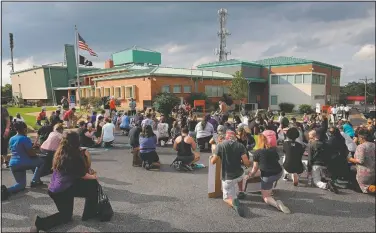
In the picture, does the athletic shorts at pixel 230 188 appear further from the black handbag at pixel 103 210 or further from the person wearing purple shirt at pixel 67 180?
the person wearing purple shirt at pixel 67 180

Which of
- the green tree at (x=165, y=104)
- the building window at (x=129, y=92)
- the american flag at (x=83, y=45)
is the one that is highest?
the american flag at (x=83, y=45)

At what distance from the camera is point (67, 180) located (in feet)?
15.1

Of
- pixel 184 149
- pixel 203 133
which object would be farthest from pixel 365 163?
pixel 203 133

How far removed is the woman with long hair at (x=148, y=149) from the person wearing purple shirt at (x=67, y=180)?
3.57m

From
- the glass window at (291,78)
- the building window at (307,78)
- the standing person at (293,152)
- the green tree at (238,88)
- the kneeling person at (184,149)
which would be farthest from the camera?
the glass window at (291,78)

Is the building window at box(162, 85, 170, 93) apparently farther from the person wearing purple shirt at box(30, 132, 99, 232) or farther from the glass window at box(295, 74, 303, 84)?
the person wearing purple shirt at box(30, 132, 99, 232)

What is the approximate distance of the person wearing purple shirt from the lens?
454 centimetres

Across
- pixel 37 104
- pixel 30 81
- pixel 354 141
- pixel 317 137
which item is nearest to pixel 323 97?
pixel 354 141

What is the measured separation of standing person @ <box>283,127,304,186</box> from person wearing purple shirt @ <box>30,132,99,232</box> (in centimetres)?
444

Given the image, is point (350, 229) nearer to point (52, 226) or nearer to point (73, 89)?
point (52, 226)

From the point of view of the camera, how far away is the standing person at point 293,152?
6352 millimetres

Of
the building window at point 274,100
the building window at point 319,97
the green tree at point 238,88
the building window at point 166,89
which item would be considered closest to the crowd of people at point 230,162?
the building window at point 166,89

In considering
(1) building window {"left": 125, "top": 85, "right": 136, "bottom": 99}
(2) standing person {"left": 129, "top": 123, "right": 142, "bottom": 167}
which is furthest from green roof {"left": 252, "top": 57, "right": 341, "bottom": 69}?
(2) standing person {"left": 129, "top": 123, "right": 142, "bottom": 167}

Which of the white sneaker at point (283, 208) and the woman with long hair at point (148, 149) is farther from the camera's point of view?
the woman with long hair at point (148, 149)
